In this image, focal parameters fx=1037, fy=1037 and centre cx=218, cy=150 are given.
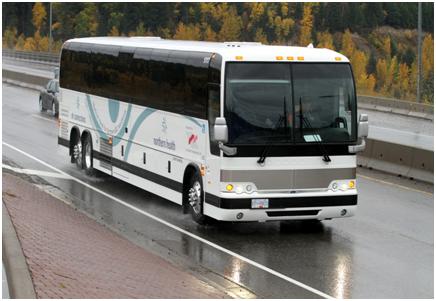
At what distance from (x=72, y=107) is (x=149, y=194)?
4.70 m

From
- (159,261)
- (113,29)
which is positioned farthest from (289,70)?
(113,29)

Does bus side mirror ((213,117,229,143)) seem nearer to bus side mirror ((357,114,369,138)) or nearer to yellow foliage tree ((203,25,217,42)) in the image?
bus side mirror ((357,114,369,138))

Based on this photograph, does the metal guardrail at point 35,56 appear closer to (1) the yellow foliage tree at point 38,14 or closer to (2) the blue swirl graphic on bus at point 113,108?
(1) the yellow foliage tree at point 38,14

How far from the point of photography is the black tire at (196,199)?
17.0 metres

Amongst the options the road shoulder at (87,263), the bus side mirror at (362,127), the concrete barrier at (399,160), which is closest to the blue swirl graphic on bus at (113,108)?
the road shoulder at (87,263)

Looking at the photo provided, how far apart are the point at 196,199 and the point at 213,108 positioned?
1.66m

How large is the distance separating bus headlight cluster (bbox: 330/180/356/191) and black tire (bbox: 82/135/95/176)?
27.0 feet

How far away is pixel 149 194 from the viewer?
2105 centimetres

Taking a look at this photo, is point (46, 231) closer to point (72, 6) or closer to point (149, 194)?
point (149, 194)

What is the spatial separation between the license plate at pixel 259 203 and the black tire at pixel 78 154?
8705mm

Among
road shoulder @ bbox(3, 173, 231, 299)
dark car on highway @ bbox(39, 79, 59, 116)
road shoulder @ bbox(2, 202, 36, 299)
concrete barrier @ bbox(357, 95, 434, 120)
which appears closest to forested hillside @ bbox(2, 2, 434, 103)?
concrete barrier @ bbox(357, 95, 434, 120)

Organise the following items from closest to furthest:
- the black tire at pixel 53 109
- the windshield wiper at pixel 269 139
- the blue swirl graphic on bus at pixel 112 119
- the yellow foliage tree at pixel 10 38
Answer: the windshield wiper at pixel 269 139
the blue swirl graphic on bus at pixel 112 119
the black tire at pixel 53 109
the yellow foliage tree at pixel 10 38

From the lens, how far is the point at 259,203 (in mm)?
16094

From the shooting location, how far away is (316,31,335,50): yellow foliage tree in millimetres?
97119
